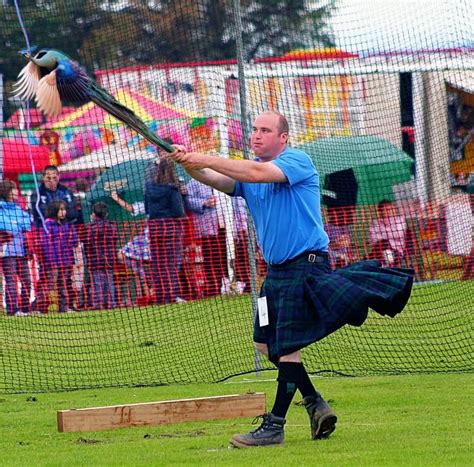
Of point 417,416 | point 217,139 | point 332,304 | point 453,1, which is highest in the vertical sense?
point 453,1

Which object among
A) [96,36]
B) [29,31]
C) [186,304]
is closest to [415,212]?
[186,304]

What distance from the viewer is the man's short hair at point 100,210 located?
14.7m

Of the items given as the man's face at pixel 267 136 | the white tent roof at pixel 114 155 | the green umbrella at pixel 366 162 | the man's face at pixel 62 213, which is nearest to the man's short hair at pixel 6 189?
the white tent roof at pixel 114 155

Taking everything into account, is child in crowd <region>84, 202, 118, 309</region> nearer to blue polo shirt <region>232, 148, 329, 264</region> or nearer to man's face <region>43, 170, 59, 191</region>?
man's face <region>43, 170, 59, 191</region>

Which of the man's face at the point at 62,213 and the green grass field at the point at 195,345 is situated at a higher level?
the man's face at the point at 62,213

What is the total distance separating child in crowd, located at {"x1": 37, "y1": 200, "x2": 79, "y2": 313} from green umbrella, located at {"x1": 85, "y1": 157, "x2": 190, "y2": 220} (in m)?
0.50

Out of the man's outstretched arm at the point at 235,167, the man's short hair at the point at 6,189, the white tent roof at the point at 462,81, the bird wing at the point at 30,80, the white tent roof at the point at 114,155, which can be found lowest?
the man's outstretched arm at the point at 235,167

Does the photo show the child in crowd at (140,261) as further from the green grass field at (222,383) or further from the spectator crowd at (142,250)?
the green grass field at (222,383)

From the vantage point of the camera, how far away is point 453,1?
10766mm

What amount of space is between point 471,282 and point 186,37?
450 cm

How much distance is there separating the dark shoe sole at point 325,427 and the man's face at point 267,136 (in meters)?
1.32

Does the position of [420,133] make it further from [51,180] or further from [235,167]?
[235,167]

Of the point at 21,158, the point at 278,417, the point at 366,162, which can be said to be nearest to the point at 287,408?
the point at 278,417

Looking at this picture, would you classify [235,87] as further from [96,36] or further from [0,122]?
[0,122]
